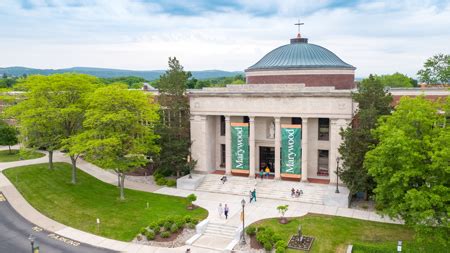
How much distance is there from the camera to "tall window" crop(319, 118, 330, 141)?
4791cm

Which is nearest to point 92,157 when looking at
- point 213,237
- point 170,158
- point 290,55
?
point 170,158

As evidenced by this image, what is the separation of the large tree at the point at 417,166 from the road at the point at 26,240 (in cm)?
2322

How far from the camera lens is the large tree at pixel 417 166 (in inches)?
1013

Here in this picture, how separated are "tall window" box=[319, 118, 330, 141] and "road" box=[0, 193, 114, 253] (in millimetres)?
29217

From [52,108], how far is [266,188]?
1063 inches

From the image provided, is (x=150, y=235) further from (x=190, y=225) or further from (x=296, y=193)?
(x=296, y=193)

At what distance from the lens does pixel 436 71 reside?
7531 cm

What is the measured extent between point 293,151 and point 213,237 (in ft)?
56.6

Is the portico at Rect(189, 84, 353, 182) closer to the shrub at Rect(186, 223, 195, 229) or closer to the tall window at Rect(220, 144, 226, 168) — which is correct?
the tall window at Rect(220, 144, 226, 168)

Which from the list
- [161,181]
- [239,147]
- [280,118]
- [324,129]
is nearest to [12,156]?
[161,181]

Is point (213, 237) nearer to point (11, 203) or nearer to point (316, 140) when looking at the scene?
point (316, 140)

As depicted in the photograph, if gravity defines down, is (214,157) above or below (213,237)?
above

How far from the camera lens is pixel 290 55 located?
181 ft

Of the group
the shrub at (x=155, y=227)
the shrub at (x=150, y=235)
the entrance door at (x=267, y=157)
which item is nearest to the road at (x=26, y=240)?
the shrub at (x=150, y=235)
